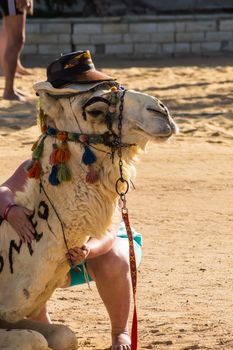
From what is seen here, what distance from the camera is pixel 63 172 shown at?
4.91 m

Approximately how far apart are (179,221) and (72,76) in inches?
150

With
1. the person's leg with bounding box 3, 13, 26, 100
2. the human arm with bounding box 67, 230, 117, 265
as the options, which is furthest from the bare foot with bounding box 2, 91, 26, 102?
the human arm with bounding box 67, 230, 117, 265

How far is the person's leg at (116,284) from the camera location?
18.6 ft

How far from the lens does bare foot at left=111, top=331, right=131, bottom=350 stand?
5758 millimetres

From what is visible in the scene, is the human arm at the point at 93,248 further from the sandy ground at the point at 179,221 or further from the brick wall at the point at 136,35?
the brick wall at the point at 136,35

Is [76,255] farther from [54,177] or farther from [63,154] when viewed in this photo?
[63,154]

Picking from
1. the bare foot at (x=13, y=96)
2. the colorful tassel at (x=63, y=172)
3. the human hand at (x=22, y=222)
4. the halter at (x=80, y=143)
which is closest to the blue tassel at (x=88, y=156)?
the halter at (x=80, y=143)

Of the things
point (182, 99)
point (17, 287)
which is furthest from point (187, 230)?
point (182, 99)

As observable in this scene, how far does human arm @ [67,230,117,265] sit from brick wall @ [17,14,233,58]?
40.1 ft

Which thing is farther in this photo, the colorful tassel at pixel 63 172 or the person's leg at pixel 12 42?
the person's leg at pixel 12 42

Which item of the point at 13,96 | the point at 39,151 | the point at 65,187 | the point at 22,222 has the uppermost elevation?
the point at 39,151

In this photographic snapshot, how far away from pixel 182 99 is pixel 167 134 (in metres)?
9.55

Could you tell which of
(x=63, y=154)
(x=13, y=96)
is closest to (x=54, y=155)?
(x=63, y=154)

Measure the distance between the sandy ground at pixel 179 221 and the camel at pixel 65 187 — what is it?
3.33 feet
